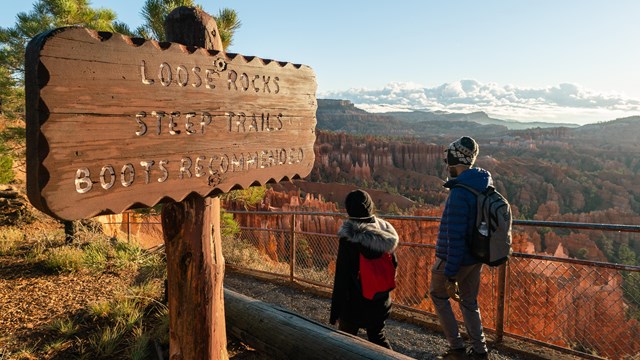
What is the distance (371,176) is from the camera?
207 ft

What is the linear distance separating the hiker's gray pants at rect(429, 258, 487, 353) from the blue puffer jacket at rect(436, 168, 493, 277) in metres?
0.16

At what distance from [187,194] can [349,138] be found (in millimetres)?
68159

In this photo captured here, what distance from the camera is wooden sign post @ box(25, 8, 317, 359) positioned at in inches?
54.3

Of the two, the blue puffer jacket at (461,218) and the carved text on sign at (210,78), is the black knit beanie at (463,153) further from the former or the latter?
the carved text on sign at (210,78)

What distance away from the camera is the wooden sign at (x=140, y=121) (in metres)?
1.37

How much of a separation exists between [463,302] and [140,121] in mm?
2584

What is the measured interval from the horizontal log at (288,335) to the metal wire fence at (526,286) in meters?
1.66

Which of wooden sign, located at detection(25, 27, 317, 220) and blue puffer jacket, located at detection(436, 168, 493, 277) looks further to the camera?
blue puffer jacket, located at detection(436, 168, 493, 277)

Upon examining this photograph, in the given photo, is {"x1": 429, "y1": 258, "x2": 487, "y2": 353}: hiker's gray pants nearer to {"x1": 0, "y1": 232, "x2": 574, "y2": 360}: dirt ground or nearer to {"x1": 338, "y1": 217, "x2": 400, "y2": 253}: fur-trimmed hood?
{"x1": 338, "y1": 217, "x2": 400, "y2": 253}: fur-trimmed hood

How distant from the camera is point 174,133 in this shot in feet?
5.70

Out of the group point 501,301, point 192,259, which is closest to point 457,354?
point 501,301

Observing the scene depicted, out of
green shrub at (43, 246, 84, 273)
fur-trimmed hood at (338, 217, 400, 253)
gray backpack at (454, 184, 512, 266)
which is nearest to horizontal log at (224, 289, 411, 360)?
fur-trimmed hood at (338, 217, 400, 253)

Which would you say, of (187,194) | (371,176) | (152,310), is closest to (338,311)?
(187,194)

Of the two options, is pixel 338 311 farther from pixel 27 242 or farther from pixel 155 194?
pixel 27 242
